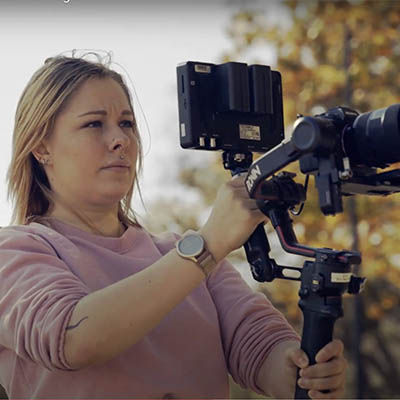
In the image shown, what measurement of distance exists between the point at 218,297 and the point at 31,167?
75cm

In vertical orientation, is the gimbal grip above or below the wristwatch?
below

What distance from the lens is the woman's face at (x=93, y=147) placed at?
2164 millimetres

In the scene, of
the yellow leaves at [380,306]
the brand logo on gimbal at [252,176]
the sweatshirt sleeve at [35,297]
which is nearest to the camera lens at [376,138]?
the brand logo on gimbal at [252,176]

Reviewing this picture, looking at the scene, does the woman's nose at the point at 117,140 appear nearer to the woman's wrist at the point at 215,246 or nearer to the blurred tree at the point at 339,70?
the woman's wrist at the point at 215,246

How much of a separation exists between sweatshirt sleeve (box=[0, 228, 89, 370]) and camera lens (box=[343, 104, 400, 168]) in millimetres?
781

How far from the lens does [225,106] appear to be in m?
2.04

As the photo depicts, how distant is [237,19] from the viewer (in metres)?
7.82

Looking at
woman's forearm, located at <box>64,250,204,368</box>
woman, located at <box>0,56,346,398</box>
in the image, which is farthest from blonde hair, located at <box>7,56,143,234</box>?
woman's forearm, located at <box>64,250,204,368</box>

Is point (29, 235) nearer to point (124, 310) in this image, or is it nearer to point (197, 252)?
point (124, 310)

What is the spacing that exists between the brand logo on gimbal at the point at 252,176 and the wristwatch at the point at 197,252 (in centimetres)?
18

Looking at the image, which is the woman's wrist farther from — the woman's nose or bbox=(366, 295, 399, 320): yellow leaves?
bbox=(366, 295, 399, 320): yellow leaves

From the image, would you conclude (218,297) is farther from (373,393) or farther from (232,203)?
(373,393)

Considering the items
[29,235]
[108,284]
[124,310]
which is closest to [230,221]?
[124,310]

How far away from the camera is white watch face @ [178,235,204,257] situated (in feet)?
5.87
